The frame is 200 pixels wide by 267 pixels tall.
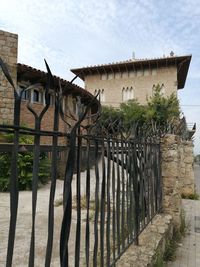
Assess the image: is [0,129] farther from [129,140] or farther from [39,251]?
[39,251]

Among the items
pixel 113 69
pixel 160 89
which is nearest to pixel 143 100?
pixel 160 89

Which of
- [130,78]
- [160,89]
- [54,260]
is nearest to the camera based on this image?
[54,260]

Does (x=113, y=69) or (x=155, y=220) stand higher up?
(x=113, y=69)

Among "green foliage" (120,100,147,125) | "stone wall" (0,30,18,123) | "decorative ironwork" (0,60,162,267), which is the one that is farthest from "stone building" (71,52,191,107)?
"decorative ironwork" (0,60,162,267)

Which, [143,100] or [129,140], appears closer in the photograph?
[129,140]

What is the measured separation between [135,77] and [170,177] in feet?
87.5

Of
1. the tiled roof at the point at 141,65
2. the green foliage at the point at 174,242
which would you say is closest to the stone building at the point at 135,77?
the tiled roof at the point at 141,65

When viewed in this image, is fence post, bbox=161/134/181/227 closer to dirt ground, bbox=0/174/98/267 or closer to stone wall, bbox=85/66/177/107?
dirt ground, bbox=0/174/98/267

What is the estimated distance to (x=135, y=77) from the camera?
3106cm

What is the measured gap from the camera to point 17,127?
4.36 feet

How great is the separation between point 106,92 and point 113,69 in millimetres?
2425

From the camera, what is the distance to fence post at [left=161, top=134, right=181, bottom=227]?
5.19 metres

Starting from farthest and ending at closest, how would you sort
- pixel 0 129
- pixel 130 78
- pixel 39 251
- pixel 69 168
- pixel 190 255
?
pixel 130 78, pixel 190 255, pixel 39 251, pixel 69 168, pixel 0 129

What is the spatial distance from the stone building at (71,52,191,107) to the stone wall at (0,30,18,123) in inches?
726
